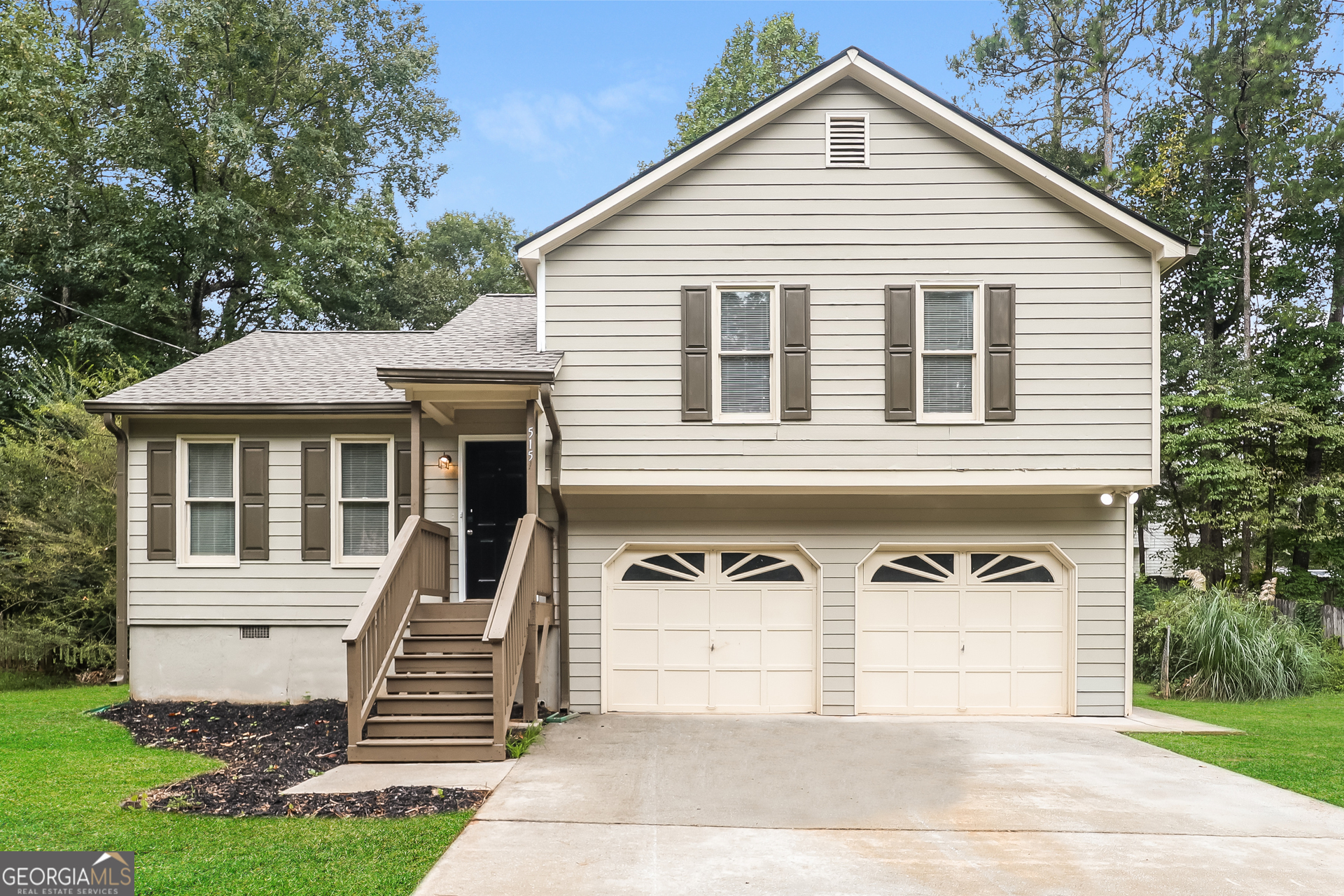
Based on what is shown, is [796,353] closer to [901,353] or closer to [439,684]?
[901,353]

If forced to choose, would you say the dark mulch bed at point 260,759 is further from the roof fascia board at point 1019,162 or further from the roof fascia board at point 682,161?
the roof fascia board at point 1019,162

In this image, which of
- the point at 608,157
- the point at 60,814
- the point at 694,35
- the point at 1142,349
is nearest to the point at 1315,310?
the point at 1142,349

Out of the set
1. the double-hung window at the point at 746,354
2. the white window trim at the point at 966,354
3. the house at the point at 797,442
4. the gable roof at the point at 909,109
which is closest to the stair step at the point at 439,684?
the house at the point at 797,442

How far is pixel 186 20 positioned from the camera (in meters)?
20.0

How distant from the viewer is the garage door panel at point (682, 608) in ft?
34.2

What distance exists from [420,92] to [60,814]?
842 inches

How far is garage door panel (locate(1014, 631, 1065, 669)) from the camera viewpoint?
407 inches

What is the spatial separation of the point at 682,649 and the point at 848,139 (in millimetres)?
6040

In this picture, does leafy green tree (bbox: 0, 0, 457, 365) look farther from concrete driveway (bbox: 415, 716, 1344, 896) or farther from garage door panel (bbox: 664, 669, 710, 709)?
Result: concrete driveway (bbox: 415, 716, 1344, 896)

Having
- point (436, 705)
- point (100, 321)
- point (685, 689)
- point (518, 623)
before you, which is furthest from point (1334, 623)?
point (100, 321)

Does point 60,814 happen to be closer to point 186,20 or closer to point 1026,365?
point 1026,365

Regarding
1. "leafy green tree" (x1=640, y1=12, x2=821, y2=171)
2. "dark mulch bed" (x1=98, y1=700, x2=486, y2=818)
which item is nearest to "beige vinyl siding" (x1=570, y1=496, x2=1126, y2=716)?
"dark mulch bed" (x1=98, y1=700, x2=486, y2=818)

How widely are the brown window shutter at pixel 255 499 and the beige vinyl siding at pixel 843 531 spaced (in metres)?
3.83

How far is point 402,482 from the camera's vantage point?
1091 cm
